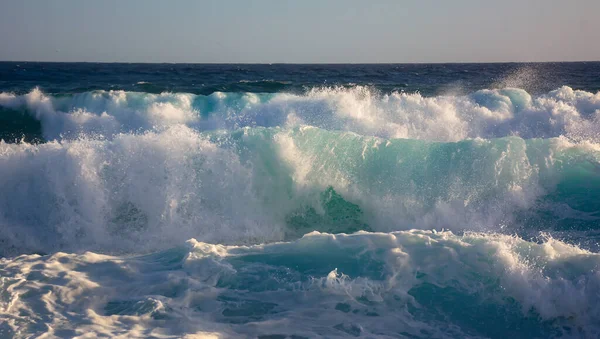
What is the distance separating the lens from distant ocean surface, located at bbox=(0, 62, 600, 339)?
211 inches

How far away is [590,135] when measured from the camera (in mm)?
16547

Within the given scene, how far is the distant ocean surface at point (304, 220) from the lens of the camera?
17.6 ft

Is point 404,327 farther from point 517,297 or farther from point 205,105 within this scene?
point 205,105

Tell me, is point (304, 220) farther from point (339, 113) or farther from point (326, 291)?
point (339, 113)

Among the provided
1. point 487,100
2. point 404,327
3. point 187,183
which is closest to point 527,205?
point 404,327

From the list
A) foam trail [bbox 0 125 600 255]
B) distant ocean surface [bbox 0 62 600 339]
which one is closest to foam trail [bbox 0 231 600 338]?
distant ocean surface [bbox 0 62 600 339]

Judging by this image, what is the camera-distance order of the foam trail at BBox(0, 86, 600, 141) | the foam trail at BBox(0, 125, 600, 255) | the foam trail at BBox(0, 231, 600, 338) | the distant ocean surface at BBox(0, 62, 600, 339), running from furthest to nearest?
the foam trail at BBox(0, 86, 600, 141), the foam trail at BBox(0, 125, 600, 255), the distant ocean surface at BBox(0, 62, 600, 339), the foam trail at BBox(0, 231, 600, 338)

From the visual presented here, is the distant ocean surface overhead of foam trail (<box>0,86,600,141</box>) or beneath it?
beneath

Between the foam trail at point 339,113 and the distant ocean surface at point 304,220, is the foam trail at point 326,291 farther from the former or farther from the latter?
the foam trail at point 339,113

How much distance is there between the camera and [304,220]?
32.1 ft

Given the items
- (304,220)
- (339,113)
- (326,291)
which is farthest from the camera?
(339,113)

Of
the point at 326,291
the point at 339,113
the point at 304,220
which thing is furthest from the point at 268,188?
the point at 339,113

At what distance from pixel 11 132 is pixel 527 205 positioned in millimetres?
16248

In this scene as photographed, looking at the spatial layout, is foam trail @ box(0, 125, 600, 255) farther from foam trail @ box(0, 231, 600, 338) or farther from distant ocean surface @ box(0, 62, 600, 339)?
foam trail @ box(0, 231, 600, 338)
